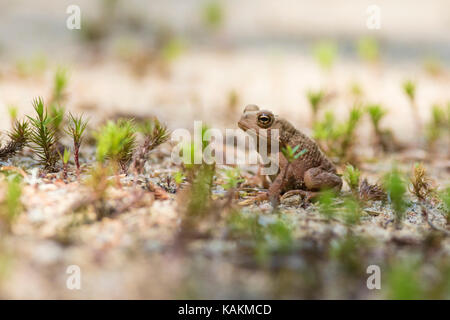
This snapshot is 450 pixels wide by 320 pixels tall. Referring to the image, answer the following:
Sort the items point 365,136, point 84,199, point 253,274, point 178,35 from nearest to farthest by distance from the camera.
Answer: point 253,274, point 84,199, point 365,136, point 178,35

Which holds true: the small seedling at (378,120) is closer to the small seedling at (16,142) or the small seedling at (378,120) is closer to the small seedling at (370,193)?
the small seedling at (370,193)

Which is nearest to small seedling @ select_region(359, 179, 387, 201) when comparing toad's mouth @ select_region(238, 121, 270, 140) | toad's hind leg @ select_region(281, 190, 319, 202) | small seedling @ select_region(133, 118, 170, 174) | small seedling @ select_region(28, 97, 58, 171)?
toad's hind leg @ select_region(281, 190, 319, 202)

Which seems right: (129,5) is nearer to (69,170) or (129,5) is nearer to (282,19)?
(282,19)

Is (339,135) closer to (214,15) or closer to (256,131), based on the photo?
(256,131)

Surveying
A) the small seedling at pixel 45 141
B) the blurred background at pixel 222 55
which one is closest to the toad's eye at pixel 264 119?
the small seedling at pixel 45 141

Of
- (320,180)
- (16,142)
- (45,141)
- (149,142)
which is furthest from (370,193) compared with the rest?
(16,142)

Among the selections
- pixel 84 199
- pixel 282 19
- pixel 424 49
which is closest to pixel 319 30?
pixel 282 19

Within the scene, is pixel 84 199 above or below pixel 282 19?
below

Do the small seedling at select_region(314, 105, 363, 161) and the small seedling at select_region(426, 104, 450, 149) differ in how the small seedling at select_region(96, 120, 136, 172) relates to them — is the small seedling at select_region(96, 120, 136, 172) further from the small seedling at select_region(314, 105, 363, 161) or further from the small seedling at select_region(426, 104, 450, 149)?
→ the small seedling at select_region(426, 104, 450, 149)
